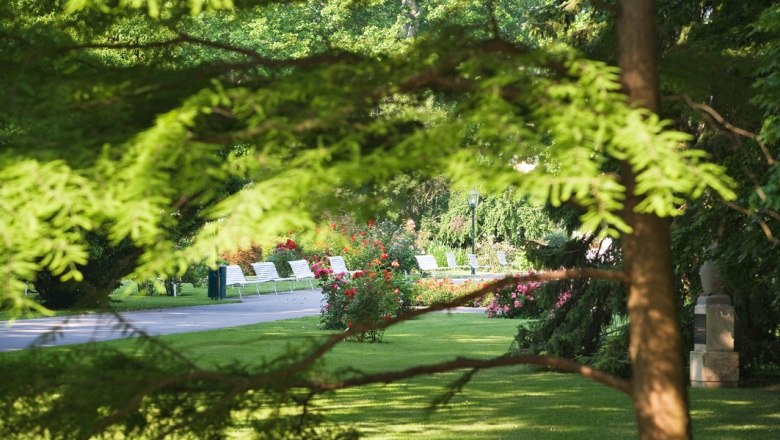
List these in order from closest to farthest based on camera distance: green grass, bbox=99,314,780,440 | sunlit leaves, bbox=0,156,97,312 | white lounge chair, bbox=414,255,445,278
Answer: sunlit leaves, bbox=0,156,97,312, green grass, bbox=99,314,780,440, white lounge chair, bbox=414,255,445,278

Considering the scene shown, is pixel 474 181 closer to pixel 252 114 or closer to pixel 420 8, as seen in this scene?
pixel 252 114

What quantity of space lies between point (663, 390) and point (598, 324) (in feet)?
37.6

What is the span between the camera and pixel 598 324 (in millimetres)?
15047

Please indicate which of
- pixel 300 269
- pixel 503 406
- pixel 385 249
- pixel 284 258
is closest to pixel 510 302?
pixel 385 249

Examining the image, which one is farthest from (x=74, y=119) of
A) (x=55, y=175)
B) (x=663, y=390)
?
(x=663, y=390)

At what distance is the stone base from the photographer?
1350cm

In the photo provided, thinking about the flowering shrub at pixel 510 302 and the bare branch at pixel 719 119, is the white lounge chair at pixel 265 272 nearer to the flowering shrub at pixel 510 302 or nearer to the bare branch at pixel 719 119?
the flowering shrub at pixel 510 302

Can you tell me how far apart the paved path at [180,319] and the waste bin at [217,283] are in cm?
69

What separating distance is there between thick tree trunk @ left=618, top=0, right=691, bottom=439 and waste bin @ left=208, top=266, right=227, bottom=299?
2622 cm

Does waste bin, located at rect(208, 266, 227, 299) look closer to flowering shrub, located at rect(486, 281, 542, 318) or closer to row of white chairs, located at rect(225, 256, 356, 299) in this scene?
row of white chairs, located at rect(225, 256, 356, 299)

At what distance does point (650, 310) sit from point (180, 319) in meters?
19.6

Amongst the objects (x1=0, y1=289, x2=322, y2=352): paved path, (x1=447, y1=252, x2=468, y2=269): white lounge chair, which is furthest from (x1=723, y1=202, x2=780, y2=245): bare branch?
(x1=447, y1=252, x2=468, y2=269): white lounge chair

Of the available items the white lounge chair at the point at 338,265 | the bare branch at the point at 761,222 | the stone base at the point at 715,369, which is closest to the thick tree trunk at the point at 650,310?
the bare branch at the point at 761,222

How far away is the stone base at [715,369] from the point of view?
44.3ft
